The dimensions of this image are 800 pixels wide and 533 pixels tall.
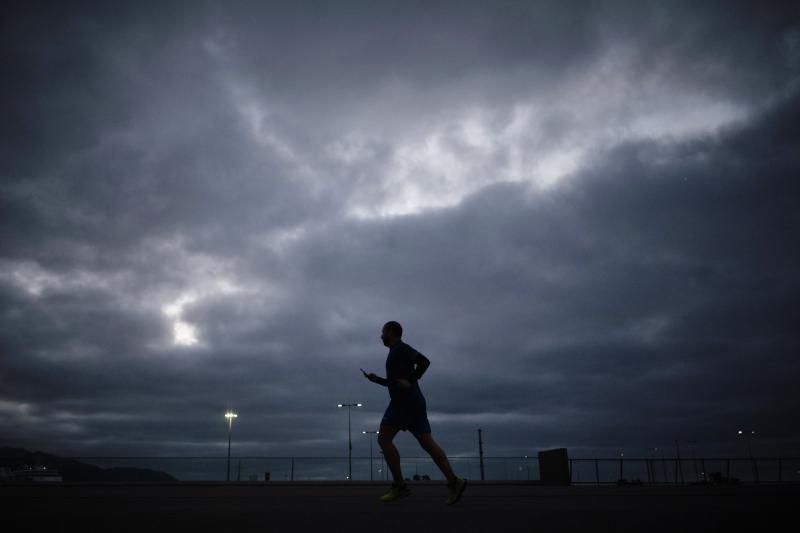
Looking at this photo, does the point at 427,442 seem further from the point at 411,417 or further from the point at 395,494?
the point at 395,494

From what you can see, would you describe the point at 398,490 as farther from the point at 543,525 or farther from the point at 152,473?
the point at 152,473

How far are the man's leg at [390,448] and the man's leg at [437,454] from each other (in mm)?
287

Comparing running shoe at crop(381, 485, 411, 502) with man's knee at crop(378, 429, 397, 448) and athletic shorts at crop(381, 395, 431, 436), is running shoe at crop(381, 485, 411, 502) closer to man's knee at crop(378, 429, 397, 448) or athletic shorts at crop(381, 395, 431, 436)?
man's knee at crop(378, 429, 397, 448)

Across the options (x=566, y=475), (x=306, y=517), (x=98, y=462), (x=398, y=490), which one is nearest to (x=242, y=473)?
(x=98, y=462)

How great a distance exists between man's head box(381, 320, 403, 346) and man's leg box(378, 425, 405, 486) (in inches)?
34.6

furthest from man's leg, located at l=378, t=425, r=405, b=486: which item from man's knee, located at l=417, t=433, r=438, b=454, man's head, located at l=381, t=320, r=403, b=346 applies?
man's head, located at l=381, t=320, r=403, b=346

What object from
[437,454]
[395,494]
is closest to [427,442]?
[437,454]

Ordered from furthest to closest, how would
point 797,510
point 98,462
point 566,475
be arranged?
1. point 98,462
2. point 566,475
3. point 797,510

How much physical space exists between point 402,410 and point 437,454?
0.53 m

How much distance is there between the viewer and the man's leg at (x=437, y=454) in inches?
210

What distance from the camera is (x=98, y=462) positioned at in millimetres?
30531

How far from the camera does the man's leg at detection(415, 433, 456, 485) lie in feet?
17.5

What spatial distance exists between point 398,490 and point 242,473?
2820cm

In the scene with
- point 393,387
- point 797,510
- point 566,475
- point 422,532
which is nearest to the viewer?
point 422,532
